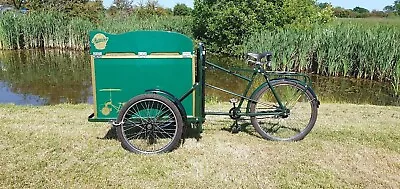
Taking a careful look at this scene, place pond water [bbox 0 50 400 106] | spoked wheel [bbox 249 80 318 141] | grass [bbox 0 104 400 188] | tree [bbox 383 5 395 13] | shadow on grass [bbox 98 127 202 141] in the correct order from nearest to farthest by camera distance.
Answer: grass [bbox 0 104 400 188] → spoked wheel [bbox 249 80 318 141] → shadow on grass [bbox 98 127 202 141] → pond water [bbox 0 50 400 106] → tree [bbox 383 5 395 13]

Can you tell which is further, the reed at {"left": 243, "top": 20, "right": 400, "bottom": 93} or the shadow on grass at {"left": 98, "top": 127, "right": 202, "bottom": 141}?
the reed at {"left": 243, "top": 20, "right": 400, "bottom": 93}

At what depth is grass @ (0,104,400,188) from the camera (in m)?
3.16

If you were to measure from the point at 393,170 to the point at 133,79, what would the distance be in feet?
8.55

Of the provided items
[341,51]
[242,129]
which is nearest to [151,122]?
[242,129]

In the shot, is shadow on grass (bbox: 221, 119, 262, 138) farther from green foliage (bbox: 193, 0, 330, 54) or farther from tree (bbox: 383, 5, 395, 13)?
tree (bbox: 383, 5, 395, 13)

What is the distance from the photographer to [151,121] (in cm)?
372

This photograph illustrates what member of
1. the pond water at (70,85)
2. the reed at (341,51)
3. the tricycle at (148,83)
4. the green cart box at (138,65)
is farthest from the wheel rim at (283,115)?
the reed at (341,51)

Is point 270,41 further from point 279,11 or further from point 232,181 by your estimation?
point 232,181

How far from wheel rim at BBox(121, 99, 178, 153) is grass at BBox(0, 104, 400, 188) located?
0.20 meters

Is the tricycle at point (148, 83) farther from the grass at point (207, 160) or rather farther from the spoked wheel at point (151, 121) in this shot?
the grass at point (207, 160)

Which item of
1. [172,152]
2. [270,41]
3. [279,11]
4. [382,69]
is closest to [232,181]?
[172,152]

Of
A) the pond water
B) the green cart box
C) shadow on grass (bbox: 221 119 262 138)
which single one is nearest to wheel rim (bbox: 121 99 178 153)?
the green cart box

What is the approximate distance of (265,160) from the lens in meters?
3.57

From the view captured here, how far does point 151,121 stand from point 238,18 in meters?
12.3
